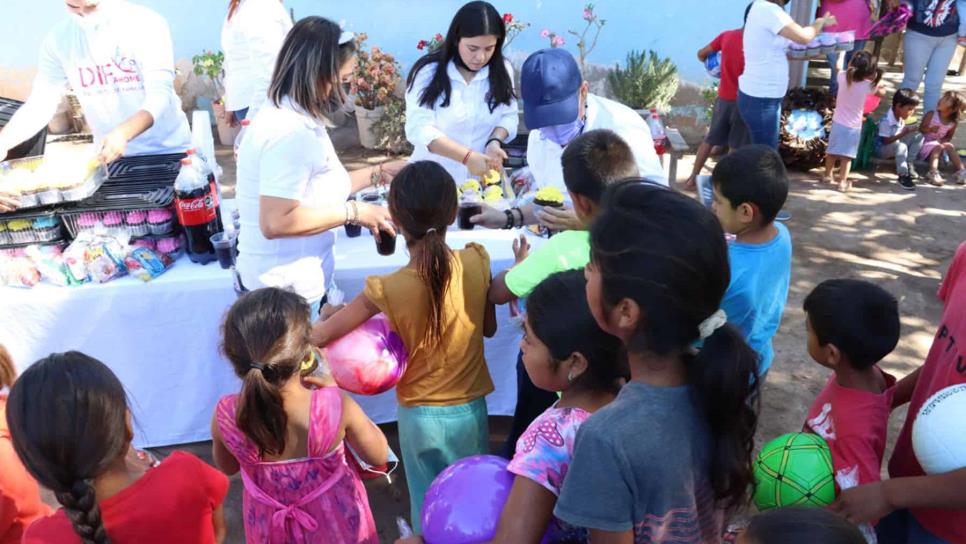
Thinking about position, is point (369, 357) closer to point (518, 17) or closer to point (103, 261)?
point (103, 261)

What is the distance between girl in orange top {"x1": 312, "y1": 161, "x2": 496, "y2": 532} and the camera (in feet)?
6.67

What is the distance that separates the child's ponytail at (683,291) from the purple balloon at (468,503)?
0.44m

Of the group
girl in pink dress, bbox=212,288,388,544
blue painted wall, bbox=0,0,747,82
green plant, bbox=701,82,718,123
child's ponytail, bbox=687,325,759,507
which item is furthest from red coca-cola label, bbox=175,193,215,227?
green plant, bbox=701,82,718,123

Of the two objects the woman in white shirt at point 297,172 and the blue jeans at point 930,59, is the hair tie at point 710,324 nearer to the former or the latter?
the woman in white shirt at point 297,172

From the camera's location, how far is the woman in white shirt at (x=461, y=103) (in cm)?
354

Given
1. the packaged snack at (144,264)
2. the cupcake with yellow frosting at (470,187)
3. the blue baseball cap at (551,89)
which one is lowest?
Result: the packaged snack at (144,264)

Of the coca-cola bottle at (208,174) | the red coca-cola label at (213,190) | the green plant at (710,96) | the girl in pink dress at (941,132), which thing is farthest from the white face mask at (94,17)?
the girl in pink dress at (941,132)

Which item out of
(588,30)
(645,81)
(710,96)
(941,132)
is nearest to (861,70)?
(941,132)

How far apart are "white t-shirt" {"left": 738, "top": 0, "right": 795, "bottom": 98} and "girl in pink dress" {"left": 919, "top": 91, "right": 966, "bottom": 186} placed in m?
2.08

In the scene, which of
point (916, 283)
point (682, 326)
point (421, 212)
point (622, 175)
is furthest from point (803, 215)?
point (682, 326)

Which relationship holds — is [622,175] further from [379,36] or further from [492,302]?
[379,36]

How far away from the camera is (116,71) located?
342 centimetres

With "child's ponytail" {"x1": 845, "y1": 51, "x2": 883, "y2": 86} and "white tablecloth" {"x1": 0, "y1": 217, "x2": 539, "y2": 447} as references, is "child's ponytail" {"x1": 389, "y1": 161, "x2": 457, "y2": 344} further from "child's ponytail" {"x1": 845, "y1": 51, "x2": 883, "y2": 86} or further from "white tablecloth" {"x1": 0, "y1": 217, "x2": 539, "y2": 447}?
"child's ponytail" {"x1": 845, "y1": 51, "x2": 883, "y2": 86}

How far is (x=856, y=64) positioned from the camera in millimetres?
6102
